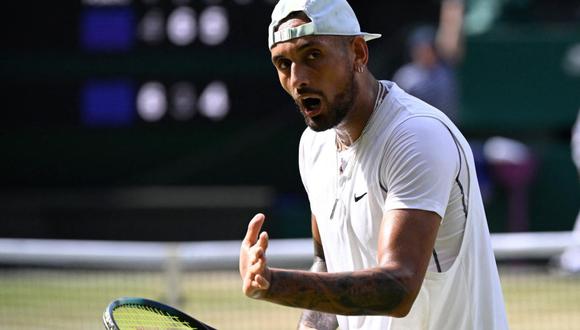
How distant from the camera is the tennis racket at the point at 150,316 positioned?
3695 millimetres

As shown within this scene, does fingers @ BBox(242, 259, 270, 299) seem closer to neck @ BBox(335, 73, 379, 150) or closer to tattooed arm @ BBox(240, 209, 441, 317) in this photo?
tattooed arm @ BBox(240, 209, 441, 317)

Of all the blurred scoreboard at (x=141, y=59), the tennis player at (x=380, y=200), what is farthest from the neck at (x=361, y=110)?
the blurred scoreboard at (x=141, y=59)

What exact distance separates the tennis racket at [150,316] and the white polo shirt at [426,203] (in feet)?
1.59

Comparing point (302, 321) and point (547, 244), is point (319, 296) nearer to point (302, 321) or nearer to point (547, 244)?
point (302, 321)

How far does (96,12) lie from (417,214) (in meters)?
9.21

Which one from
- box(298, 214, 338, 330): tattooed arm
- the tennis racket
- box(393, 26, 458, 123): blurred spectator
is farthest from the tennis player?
box(393, 26, 458, 123): blurred spectator

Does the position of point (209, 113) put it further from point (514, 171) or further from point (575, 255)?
point (575, 255)

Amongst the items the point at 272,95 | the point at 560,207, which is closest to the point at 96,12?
the point at 272,95

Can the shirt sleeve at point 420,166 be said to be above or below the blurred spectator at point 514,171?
above

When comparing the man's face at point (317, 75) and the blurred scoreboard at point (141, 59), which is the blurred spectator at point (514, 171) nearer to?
the blurred scoreboard at point (141, 59)

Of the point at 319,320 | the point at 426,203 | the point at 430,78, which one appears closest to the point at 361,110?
the point at 426,203

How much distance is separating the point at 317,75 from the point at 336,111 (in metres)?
0.12

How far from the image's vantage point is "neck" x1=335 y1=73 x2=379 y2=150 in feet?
11.6

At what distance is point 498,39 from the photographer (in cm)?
1210
